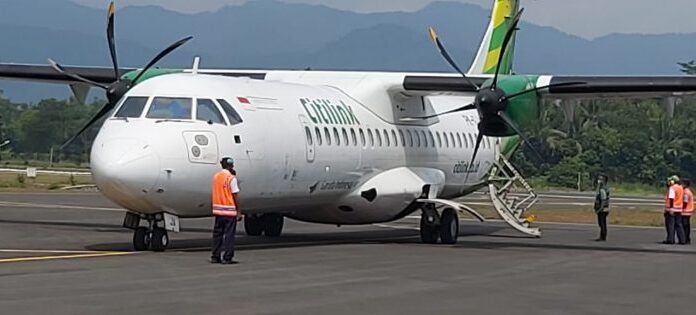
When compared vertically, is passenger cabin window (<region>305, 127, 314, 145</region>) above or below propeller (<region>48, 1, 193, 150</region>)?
below

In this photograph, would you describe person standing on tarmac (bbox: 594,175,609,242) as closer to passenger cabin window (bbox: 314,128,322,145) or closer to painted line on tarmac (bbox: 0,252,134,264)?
passenger cabin window (bbox: 314,128,322,145)

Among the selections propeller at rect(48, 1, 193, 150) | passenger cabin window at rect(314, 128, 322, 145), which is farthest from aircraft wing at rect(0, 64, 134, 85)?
passenger cabin window at rect(314, 128, 322, 145)

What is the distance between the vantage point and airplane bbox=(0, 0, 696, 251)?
16.1 meters

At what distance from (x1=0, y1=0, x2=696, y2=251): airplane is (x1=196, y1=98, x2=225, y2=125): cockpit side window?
22mm

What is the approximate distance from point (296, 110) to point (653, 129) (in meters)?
62.0

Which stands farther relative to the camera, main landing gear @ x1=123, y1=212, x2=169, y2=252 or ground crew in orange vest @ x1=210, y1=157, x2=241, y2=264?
main landing gear @ x1=123, y1=212, x2=169, y2=252

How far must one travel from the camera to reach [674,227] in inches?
941

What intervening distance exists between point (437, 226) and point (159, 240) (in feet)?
22.2

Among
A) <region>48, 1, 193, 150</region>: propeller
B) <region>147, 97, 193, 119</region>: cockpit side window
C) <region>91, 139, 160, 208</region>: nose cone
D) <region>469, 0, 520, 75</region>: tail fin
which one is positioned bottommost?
<region>91, 139, 160, 208</region>: nose cone

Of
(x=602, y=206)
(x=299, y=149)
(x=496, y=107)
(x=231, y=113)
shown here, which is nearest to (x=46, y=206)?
(x=299, y=149)

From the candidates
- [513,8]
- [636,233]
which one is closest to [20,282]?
[513,8]

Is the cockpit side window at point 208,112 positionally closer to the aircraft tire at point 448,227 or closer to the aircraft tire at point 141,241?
the aircraft tire at point 141,241

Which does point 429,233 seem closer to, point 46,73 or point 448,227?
point 448,227

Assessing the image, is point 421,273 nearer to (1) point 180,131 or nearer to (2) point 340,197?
(1) point 180,131
